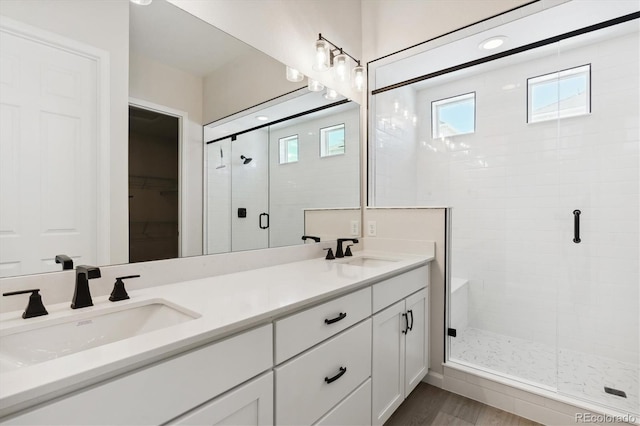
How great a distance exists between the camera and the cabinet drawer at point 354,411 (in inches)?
45.6

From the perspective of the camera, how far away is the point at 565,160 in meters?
2.47

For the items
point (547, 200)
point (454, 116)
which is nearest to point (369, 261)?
point (547, 200)

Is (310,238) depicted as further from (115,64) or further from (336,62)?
(115,64)

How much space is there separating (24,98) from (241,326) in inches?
36.3

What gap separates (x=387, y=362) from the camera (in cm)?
152

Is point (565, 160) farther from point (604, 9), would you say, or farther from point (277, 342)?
point (277, 342)

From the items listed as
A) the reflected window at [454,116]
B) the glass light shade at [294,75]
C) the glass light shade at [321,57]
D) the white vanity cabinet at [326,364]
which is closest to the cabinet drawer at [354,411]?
the white vanity cabinet at [326,364]

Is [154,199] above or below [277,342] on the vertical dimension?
above

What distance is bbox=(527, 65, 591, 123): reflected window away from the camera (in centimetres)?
241

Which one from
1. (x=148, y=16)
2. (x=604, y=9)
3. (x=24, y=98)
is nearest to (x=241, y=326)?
(x=24, y=98)

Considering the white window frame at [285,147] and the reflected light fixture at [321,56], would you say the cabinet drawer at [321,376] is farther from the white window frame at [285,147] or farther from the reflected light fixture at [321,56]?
the reflected light fixture at [321,56]

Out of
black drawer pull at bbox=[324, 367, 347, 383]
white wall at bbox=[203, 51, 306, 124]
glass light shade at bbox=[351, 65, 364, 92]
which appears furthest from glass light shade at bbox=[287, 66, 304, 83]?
black drawer pull at bbox=[324, 367, 347, 383]

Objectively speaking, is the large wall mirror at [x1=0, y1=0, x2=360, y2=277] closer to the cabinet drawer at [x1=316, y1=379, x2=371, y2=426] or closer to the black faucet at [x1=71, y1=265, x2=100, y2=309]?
the black faucet at [x1=71, y1=265, x2=100, y2=309]

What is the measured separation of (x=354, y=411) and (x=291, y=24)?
205cm
